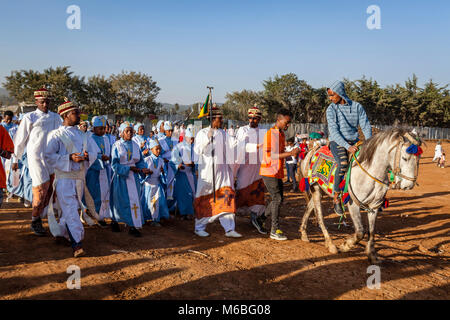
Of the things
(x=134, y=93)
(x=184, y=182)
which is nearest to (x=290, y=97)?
(x=134, y=93)

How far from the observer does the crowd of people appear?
5232 millimetres

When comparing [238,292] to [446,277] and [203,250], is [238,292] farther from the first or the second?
[446,277]

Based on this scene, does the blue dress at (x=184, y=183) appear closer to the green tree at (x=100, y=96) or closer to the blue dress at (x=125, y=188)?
the blue dress at (x=125, y=188)

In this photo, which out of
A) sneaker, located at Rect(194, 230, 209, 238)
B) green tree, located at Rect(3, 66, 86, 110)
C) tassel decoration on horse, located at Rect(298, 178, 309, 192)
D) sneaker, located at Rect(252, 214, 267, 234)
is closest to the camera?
sneaker, located at Rect(194, 230, 209, 238)

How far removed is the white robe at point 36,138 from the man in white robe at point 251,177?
354cm

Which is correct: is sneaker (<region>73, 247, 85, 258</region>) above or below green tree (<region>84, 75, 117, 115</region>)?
below

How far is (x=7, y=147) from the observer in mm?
5566

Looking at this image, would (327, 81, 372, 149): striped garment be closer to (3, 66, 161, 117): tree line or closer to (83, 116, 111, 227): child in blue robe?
(83, 116, 111, 227): child in blue robe

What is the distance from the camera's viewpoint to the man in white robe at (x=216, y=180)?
653cm

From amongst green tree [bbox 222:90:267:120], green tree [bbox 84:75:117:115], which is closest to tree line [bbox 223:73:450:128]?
green tree [bbox 222:90:267:120]

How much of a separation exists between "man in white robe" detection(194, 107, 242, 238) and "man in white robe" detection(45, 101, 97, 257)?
2.14 m

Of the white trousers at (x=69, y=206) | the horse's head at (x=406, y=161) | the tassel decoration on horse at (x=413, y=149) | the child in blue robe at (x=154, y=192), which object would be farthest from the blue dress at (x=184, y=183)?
the tassel decoration on horse at (x=413, y=149)

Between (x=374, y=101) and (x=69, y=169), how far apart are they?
45.3 metres
